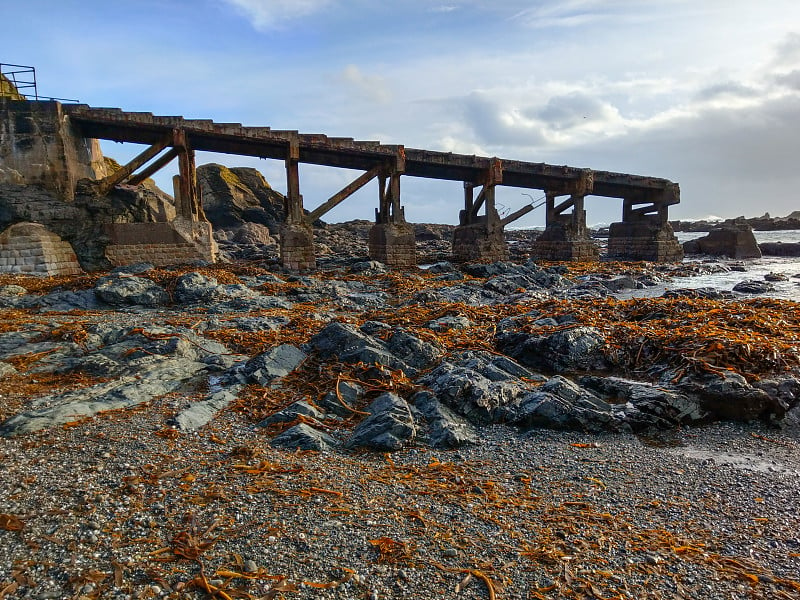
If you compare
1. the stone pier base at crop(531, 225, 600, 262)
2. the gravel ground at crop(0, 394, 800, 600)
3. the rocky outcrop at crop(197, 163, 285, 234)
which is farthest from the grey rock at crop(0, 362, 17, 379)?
the rocky outcrop at crop(197, 163, 285, 234)

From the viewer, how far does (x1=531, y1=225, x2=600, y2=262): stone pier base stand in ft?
79.6

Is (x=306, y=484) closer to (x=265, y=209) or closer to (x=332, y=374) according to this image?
(x=332, y=374)

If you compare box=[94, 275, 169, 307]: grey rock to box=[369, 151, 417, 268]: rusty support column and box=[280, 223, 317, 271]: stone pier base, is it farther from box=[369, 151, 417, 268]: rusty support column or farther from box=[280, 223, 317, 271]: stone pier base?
box=[369, 151, 417, 268]: rusty support column

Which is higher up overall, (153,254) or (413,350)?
(153,254)

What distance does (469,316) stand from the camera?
9461mm

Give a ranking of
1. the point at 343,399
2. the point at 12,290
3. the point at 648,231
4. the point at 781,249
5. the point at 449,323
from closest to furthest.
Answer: the point at 343,399 < the point at 449,323 < the point at 12,290 < the point at 648,231 < the point at 781,249

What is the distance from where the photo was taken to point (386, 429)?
4.41m

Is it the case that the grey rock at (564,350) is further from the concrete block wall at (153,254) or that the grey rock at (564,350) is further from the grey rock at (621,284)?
the concrete block wall at (153,254)

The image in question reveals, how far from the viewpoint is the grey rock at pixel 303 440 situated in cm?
416

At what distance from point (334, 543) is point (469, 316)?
23.0 ft

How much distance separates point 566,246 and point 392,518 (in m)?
23.7

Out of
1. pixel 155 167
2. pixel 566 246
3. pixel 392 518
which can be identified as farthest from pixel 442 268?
pixel 392 518

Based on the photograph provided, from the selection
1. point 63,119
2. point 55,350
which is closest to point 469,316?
point 55,350

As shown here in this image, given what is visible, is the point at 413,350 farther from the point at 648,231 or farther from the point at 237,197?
the point at 237,197
